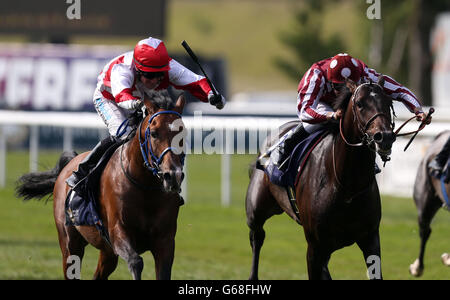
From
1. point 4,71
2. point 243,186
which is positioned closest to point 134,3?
point 4,71

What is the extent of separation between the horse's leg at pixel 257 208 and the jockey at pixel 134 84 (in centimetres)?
123

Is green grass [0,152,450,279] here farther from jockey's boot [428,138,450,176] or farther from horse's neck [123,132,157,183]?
horse's neck [123,132,157,183]

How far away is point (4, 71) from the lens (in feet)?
78.8

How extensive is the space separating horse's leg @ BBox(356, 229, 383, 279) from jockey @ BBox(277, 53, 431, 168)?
2.51 feet

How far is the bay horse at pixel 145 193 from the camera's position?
15.6 ft

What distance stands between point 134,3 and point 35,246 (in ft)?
42.0

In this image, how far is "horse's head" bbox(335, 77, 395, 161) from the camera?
4945mm

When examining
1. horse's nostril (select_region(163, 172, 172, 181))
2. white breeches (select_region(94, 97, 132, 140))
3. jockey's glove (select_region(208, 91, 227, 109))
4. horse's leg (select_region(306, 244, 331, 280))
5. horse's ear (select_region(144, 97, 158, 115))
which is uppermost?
horse's ear (select_region(144, 97, 158, 115))

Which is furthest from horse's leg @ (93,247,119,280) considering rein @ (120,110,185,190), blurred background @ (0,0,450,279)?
blurred background @ (0,0,450,279)

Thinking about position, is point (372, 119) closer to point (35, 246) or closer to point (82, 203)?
point (82, 203)

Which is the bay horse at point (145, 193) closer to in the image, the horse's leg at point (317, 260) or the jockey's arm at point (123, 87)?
the jockey's arm at point (123, 87)

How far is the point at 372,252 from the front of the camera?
18.1 feet

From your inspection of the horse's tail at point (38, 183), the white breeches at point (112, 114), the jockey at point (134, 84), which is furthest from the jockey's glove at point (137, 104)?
the horse's tail at point (38, 183)

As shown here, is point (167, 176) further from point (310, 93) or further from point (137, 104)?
point (310, 93)
